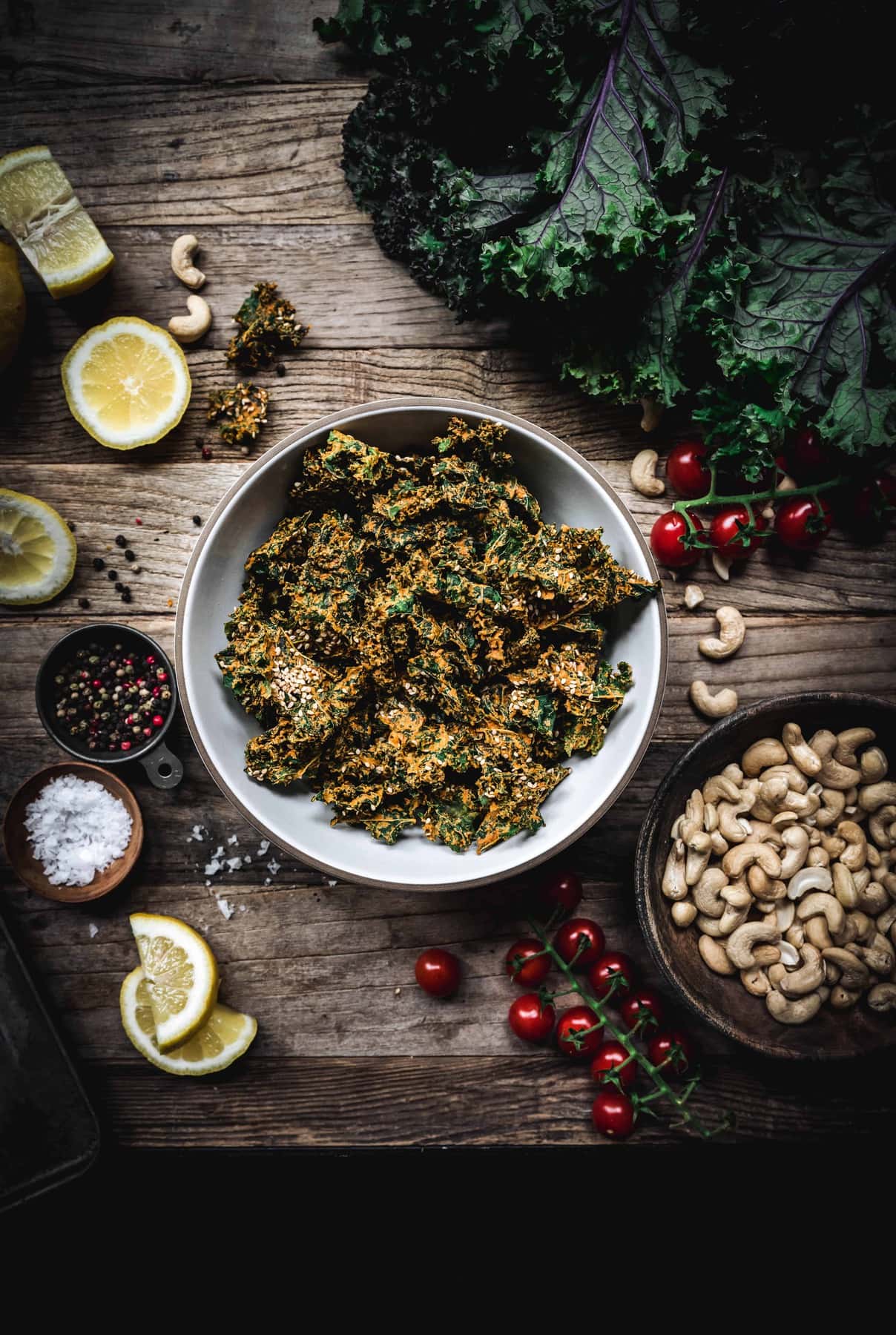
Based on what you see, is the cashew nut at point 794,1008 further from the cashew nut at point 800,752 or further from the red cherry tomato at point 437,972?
the red cherry tomato at point 437,972

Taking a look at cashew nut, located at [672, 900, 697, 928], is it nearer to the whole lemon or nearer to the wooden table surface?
the wooden table surface

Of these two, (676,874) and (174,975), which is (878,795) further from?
(174,975)

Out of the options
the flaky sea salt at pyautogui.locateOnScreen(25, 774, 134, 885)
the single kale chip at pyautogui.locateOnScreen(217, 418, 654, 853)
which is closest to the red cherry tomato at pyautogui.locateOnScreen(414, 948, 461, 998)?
the single kale chip at pyautogui.locateOnScreen(217, 418, 654, 853)

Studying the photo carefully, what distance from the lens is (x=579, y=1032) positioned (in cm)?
201

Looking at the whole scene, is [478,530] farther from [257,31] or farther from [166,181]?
[257,31]

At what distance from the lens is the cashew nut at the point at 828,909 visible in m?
1.94

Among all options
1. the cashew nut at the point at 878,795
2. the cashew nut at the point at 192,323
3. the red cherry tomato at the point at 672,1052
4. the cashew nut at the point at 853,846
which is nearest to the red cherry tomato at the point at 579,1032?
the red cherry tomato at the point at 672,1052

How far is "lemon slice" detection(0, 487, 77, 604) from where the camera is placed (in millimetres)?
2006

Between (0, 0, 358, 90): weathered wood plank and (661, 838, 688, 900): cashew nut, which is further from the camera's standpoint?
(0, 0, 358, 90): weathered wood plank

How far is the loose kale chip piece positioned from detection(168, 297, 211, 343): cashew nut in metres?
0.08

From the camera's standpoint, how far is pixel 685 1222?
258 cm

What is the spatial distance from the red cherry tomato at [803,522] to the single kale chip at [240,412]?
135 cm

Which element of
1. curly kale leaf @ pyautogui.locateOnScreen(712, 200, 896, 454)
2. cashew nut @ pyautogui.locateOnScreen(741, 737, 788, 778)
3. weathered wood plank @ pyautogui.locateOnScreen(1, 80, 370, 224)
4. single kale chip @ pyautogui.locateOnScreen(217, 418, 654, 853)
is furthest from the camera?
weathered wood plank @ pyautogui.locateOnScreen(1, 80, 370, 224)

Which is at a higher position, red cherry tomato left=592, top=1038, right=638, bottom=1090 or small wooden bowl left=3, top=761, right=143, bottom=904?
small wooden bowl left=3, top=761, right=143, bottom=904
